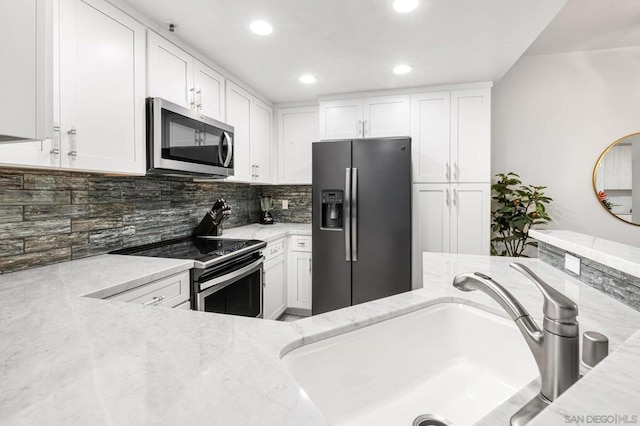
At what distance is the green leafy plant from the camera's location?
118 inches

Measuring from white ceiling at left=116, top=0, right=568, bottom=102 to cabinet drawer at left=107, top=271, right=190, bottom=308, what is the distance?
1532 mm

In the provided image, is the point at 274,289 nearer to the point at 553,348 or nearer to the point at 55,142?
the point at 55,142

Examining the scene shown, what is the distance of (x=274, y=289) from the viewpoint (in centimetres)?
302

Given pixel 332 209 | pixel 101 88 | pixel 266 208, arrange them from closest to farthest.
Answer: pixel 101 88
pixel 332 209
pixel 266 208

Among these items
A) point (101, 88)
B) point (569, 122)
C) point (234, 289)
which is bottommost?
point (234, 289)

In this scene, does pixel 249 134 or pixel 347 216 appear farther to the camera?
pixel 249 134

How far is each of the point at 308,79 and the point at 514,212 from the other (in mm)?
2371

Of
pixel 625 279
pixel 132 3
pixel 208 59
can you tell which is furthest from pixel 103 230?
pixel 625 279

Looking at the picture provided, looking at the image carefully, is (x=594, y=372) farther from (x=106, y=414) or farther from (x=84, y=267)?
(x=84, y=267)

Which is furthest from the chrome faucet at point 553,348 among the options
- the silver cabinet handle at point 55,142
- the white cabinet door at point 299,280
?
the white cabinet door at point 299,280

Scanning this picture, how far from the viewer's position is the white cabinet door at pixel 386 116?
321cm

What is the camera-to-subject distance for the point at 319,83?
307cm

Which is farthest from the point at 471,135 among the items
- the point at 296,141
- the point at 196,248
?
the point at 196,248

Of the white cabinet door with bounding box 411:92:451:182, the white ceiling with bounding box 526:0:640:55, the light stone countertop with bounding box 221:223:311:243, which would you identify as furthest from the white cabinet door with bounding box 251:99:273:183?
the white ceiling with bounding box 526:0:640:55
